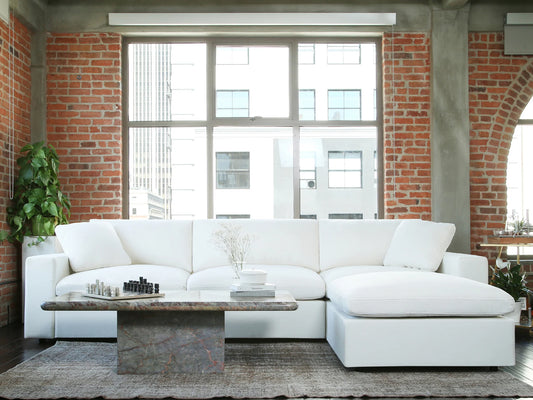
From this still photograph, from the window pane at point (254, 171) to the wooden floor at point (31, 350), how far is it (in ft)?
7.49

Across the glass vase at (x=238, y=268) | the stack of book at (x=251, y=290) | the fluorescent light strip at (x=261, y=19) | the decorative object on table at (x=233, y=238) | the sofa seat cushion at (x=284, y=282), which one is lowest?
the sofa seat cushion at (x=284, y=282)

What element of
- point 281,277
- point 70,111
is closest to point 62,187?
point 70,111

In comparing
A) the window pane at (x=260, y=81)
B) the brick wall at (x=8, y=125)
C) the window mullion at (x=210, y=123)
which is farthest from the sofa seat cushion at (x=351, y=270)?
the brick wall at (x=8, y=125)

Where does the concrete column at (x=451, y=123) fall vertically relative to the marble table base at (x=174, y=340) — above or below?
above

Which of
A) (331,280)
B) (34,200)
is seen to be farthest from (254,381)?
(34,200)

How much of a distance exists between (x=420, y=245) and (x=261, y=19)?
2850 millimetres

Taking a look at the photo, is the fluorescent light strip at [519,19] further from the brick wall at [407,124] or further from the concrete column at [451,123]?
the brick wall at [407,124]

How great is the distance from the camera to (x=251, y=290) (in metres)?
3.07

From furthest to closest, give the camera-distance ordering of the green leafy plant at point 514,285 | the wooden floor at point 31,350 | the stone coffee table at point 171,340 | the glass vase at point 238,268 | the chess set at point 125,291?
the green leafy plant at point 514,285 → the glass vase at point 238,268 → the wooden floor at point 31,350 → the stone coffee table at point 171,340 → the chess set at point 125,291

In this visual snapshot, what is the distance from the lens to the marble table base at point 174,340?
3041 mm

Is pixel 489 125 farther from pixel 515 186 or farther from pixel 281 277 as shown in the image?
pixel 281 277

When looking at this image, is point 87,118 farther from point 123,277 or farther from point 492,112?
point 492,112

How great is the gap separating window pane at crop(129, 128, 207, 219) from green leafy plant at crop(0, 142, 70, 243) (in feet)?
2.94

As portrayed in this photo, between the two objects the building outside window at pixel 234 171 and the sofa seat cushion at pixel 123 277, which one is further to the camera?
the building outside window at pixel 234 171
